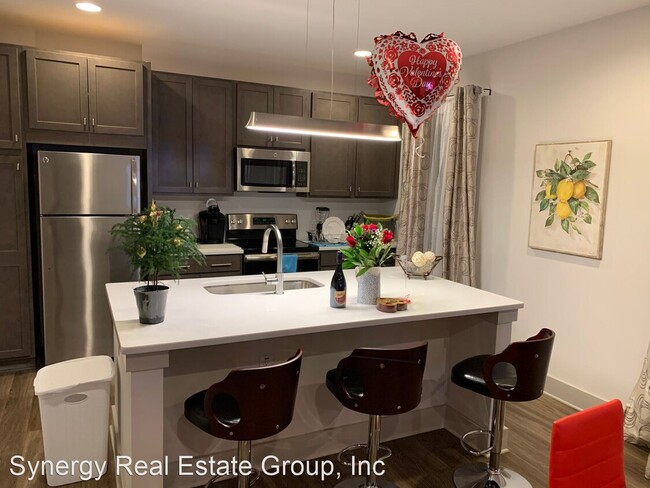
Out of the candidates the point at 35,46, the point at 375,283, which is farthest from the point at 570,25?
the point at 35,46

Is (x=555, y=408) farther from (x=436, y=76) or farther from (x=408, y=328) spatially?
(x=436, y=76)

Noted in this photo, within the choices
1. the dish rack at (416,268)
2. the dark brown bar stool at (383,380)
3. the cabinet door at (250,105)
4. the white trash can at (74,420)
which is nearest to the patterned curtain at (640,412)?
the dish rack at (416,268)

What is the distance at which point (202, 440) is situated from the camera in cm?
255

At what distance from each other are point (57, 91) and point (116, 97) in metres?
0.41

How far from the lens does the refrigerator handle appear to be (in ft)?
13.0

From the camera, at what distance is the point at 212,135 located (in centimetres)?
453

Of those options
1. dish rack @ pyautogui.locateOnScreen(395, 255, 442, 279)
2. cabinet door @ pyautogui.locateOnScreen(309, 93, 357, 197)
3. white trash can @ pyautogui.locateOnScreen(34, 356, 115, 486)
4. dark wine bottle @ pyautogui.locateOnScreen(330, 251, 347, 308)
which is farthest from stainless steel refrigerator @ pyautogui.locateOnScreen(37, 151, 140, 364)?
dish rack @ pyautogui.locateOnScreen(395, 255, 442, 279)

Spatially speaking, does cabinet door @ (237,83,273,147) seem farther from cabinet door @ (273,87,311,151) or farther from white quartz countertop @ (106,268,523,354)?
white quartz countertop @ (106,268,523,354)

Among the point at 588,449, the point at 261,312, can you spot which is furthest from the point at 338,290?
the point at 588,449

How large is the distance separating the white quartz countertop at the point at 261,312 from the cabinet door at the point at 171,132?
1.64m

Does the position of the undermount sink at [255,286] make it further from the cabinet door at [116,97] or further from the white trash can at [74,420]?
the cabinet door at [116,97]

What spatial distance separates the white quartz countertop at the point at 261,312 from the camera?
6.75ft

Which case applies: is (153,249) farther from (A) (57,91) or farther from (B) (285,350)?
(A) (57,91)

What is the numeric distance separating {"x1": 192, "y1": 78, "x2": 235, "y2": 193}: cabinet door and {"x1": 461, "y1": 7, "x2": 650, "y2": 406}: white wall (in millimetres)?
2257
